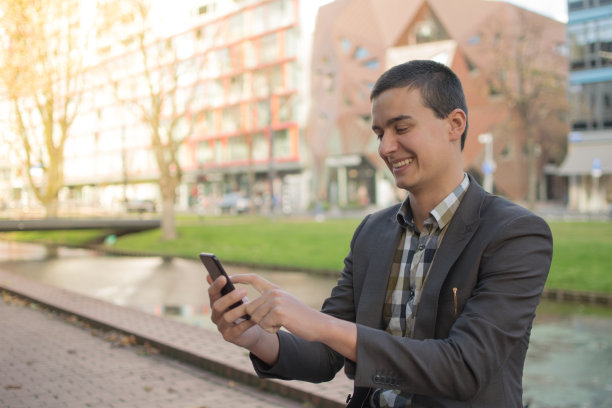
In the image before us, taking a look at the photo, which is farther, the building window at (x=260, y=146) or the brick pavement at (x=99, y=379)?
the building window at (x=260, y=146)

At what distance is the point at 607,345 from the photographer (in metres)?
8.01

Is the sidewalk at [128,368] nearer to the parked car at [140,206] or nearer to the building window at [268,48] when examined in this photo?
the parked car at [140,206]

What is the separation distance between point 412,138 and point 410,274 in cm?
44

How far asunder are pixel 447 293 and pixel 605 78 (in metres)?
43.7

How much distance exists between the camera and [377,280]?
87.0 inches

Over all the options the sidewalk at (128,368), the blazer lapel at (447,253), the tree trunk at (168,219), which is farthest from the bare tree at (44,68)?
the blazer lapel at (447,253)

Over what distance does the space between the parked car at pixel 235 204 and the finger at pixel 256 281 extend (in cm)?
5141

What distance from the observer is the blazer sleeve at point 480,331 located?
179 cm

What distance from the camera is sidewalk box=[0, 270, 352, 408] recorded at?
17.9 ft

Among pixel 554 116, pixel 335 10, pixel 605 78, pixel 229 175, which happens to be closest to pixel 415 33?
pixel 335 10

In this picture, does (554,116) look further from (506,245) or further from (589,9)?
(506,245)

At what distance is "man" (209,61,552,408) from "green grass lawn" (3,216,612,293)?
35.0ft

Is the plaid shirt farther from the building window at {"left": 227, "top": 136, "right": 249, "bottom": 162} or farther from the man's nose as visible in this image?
the building window at {"left": 227, "top": 136, "right": 249, "bottom": 162}

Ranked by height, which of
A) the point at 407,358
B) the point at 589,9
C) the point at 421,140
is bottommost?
Result: the point at 407,358
